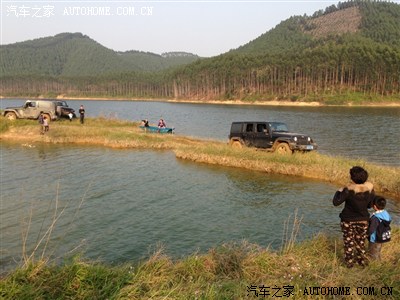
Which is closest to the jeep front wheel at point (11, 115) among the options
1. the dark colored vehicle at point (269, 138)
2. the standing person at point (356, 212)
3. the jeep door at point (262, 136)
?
the dark colored vehicle at point (269, 138)

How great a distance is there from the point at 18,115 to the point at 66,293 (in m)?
35.9

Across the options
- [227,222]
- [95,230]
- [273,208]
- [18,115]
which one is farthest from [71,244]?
[18,115]

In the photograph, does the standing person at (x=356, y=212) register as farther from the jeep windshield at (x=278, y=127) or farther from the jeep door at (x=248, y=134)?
the jeep door at (x=248, y=134)

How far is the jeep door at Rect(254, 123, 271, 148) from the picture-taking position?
22.5 metres

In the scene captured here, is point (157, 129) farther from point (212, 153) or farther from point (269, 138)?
point (269, 138)

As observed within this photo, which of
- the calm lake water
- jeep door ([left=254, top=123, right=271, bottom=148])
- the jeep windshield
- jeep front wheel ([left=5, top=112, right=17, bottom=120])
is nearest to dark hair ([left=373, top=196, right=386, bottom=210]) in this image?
the calm lake water

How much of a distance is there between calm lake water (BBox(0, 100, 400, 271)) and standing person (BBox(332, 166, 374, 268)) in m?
3.26

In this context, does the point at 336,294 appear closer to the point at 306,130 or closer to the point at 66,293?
the point at 66,293

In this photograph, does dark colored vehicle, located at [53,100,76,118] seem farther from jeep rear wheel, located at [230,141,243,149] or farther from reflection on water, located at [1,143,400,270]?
jeep rear wheel, located at [230,141,243,149]

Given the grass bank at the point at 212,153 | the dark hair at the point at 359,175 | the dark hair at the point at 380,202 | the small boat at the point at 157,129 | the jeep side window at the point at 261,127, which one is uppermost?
the dark hair at the point at 359,175

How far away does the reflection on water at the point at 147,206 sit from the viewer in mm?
10336

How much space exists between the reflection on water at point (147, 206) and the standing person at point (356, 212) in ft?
10.4

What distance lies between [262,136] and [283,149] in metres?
1.87

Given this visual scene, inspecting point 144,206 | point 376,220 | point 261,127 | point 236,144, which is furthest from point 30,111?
point 376,220
